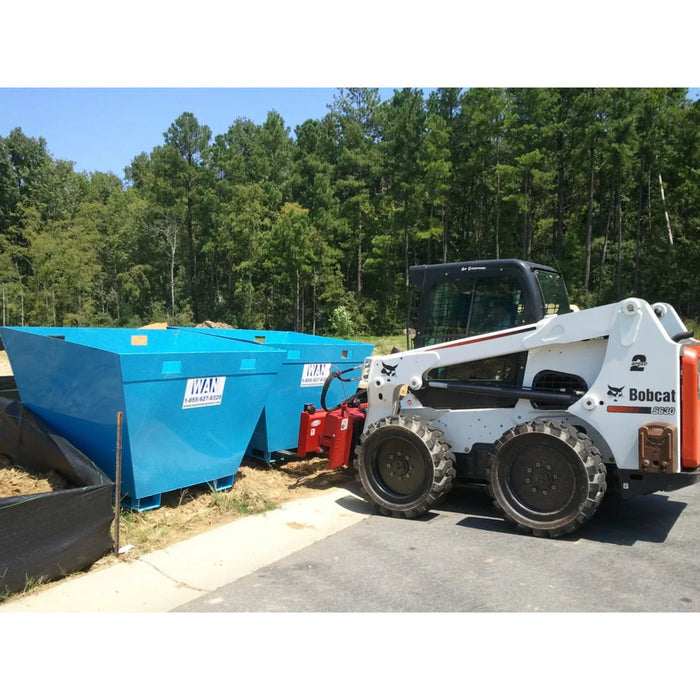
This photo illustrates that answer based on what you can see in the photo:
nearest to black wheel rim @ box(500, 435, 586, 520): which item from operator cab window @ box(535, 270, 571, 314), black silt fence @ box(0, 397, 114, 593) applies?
operator cab window @ box(535, 270, 571, 314)

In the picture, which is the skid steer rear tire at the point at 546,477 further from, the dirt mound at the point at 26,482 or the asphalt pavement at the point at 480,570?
the dirt mound at the point at 26,482

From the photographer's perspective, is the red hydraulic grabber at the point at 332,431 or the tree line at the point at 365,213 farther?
the tree line at the point at 365,213

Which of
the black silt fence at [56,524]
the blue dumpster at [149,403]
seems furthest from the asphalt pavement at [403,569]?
the blue dumpster at [149,403]

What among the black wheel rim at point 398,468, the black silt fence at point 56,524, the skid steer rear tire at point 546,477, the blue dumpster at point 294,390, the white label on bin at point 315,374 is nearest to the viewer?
the black silt fence at point 56,524

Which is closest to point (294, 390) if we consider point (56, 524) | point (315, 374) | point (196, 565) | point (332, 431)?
point (315, 374)

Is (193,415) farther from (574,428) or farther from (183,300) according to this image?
(183,300)

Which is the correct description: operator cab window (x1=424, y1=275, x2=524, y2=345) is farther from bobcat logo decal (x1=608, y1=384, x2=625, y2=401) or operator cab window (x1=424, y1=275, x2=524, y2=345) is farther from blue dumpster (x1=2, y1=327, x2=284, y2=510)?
blue dumpster (x1=2, y1=327, x2=284, y2=510)

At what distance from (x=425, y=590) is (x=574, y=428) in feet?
6.59

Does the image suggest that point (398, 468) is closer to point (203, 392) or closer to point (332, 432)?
point (332, 432)

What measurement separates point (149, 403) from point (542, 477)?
11.4ft

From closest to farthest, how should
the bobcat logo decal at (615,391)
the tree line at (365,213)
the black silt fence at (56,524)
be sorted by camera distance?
the black silt fence at (56,524)
the bobcat logo decal at (615,391)
the tree line at (365,213)

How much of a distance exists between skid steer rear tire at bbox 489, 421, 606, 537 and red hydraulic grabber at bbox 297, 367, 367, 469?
1.87 m

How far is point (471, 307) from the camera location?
6.41m

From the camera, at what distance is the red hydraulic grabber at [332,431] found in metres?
6.81
